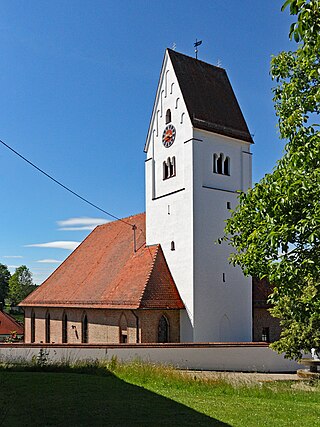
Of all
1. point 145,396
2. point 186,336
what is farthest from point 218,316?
point 145,396

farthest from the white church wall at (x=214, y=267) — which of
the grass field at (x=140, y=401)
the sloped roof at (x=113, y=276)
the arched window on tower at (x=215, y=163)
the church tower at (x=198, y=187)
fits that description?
the grass field at (x=140, y=401)

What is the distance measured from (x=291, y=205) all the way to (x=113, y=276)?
2373 centimetres

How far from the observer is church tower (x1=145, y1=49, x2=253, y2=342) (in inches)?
1113

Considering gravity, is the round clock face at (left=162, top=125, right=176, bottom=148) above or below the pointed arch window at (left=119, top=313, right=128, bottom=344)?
above

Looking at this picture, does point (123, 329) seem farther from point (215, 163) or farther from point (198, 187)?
point (215, 163)

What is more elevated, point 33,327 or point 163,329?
point 163,329

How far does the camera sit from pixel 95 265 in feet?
118

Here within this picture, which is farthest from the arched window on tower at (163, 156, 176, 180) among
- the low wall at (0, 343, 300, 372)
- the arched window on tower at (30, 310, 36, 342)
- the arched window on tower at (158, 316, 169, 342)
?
the arched window on tower at (30, 310, 36, 342)

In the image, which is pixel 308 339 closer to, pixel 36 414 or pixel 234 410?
pixel 234 410

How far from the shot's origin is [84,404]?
1062 cm

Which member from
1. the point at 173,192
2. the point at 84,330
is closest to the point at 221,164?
the point at 173,192

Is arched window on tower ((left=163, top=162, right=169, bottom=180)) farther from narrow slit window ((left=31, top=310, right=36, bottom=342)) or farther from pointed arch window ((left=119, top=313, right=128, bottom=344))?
narrow slit window ((left=31, top=310, right=36, bottom=342))

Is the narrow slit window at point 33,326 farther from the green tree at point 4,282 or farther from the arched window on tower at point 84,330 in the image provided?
the green tree at point 4,282

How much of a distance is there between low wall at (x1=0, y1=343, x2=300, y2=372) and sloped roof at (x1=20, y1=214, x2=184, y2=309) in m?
3.77
